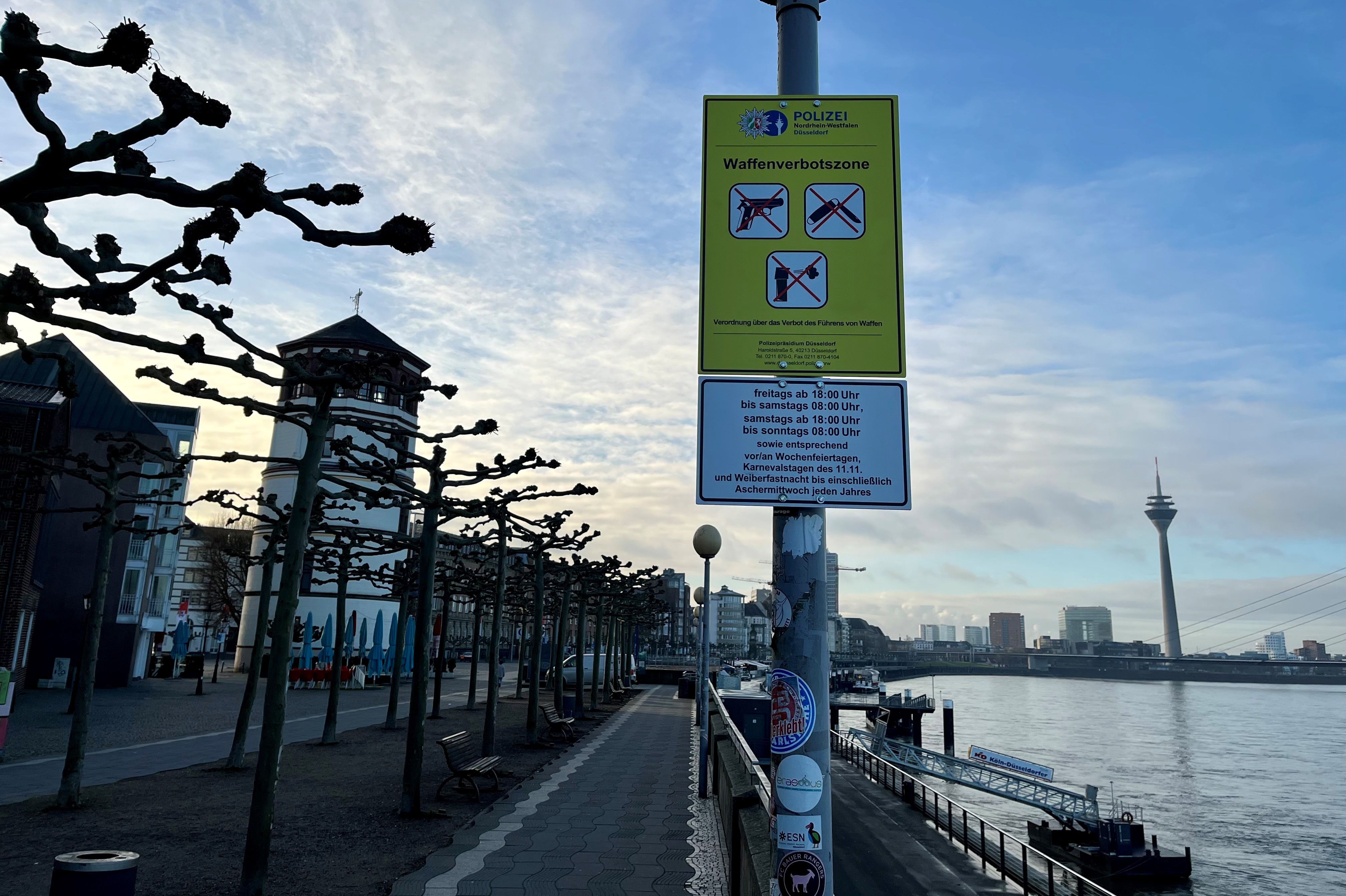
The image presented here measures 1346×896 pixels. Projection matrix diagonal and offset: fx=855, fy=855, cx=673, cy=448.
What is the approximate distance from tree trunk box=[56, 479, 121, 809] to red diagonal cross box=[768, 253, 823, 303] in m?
13.2

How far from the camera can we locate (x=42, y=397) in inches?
1233

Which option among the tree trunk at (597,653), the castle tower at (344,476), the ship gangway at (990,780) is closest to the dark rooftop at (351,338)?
the castle tower at (344,476)

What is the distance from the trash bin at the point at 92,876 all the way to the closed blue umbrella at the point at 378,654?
166 feet

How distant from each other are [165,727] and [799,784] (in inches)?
1113

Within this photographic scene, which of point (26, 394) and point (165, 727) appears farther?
point (26, 394)

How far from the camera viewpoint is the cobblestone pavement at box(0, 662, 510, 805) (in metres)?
16.6

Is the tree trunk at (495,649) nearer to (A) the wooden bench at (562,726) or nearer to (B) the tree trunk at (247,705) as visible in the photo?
(A) the wooden bench at (562,726)

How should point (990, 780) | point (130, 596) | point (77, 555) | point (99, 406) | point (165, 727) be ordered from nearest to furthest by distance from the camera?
1. point (165, 727)
2. point (77, 555)
3. point (99, 406)
4. point (990, 780)
5. point (130, 596)

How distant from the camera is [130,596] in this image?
50.2 meters

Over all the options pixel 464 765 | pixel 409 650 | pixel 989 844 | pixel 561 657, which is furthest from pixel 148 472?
pixel 989 844

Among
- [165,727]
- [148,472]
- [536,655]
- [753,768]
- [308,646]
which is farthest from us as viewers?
[308,646]

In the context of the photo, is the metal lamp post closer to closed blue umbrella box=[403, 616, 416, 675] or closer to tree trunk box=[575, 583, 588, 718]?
tree trunk box=[575, 583, 588, 718]

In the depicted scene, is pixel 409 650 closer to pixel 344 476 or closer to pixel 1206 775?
pixel 344 476

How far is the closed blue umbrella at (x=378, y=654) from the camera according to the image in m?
54.4
